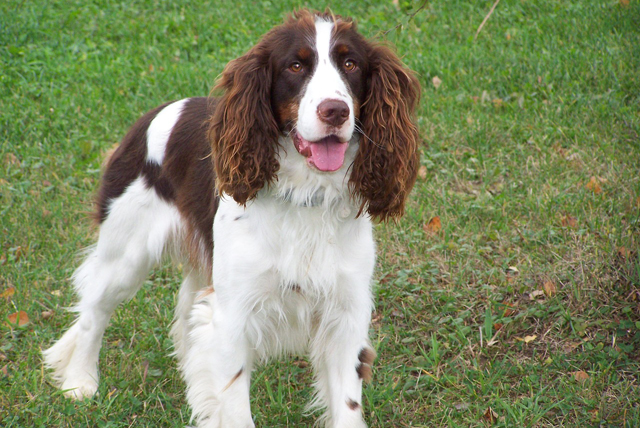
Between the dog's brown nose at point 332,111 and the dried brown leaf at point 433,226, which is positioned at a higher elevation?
the dog's brown nose at point 332,111

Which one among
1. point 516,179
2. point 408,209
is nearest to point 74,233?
point 408,209

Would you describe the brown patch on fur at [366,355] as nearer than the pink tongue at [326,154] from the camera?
No

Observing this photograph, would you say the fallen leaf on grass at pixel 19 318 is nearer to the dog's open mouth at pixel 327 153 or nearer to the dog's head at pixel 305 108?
the dog's head at pixel 305 108

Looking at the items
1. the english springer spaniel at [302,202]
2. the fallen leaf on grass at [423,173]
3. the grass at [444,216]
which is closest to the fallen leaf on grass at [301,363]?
the grass at [444,216]

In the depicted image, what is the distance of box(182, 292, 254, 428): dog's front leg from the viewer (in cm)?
330

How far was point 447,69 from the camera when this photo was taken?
7250 millimetres

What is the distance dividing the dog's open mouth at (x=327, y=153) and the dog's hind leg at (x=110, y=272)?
1.17 metres

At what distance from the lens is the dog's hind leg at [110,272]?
397cm

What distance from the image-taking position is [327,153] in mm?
3010

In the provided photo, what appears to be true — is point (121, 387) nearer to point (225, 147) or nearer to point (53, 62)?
point (225, 147)

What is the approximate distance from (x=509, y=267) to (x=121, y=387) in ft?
7.90

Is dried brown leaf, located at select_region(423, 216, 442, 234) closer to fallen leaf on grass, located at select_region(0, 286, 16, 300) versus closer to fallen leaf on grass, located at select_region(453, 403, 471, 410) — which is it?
fallen leaf on grass, located at select_region(453, 403, 471, 410)

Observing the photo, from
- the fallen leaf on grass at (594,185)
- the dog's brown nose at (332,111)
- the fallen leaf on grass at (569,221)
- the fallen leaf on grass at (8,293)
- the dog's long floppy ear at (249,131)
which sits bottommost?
the fallen leaf on grass at (8,293)

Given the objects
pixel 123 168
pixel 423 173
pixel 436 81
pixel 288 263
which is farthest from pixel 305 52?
pixel 436 81
